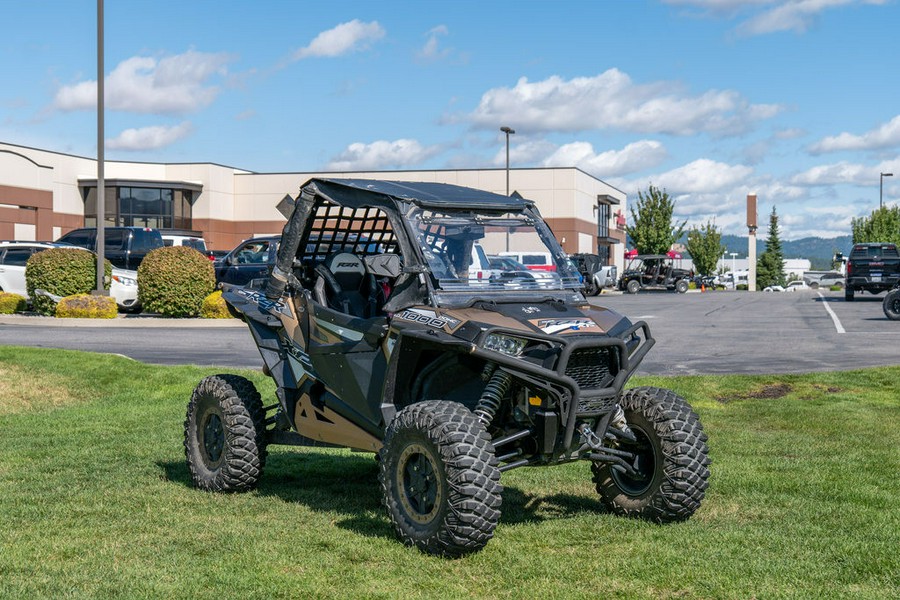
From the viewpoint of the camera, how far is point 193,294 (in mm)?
26469

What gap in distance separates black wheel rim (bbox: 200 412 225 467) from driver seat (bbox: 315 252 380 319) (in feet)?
4.20

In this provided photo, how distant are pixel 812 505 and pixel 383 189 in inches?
138

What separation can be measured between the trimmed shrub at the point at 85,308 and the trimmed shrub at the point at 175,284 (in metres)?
0.87

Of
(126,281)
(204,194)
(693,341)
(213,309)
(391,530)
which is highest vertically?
(204,194)

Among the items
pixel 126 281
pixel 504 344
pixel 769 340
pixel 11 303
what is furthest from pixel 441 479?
pixel 11 303

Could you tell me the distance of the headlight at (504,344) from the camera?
600 centimetres

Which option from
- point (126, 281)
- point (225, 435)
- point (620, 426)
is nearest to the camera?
point (620, 426)

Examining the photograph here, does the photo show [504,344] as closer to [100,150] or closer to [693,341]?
[693,341]

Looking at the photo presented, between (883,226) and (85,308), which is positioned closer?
(85,308)

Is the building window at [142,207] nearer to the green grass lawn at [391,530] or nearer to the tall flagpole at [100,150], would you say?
the tall flagpole at [100,150]

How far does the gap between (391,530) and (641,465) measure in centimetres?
167

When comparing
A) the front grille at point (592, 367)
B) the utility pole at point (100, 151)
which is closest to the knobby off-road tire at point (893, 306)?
the utility pole at point (100, 151)

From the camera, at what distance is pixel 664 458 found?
666cm

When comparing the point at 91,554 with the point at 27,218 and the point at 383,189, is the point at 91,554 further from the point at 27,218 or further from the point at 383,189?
the point at 27,218
